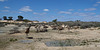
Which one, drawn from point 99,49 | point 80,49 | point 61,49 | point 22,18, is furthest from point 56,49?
point 22,18

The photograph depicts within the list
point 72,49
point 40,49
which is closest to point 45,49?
point 40,49

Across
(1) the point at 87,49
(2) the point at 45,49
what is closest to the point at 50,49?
(2) the point at 45,49

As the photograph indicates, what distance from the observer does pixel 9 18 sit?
105250 mm

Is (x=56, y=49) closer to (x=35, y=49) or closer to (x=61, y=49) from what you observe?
(x=61, y=49)

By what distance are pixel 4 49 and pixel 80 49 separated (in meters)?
6.08

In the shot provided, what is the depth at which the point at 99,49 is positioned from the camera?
34.5ft

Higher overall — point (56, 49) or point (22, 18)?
point (22, 18)

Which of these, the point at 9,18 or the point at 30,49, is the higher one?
the point at 9,18

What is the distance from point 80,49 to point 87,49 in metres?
0.58

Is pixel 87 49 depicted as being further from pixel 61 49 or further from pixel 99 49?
pixel 61 49

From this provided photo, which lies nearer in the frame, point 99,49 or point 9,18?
point 99,49

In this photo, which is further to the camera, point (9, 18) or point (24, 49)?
point (9, 18)

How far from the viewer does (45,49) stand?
1039 centimetres

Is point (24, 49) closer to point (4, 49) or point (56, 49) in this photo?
point (4, 49)
